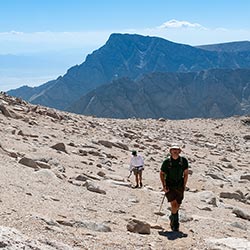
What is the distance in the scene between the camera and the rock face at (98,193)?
995cm

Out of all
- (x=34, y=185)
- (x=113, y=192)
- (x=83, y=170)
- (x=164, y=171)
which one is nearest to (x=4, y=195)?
(x=34, y=185)

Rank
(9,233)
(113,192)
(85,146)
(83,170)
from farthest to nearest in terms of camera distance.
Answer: (85,146)
(83,170)
(113,192)
(9,233)

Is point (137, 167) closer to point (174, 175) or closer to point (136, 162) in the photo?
point (136, 162)

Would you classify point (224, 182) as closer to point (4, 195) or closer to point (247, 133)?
point (4, 195)

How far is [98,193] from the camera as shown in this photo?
51.5 ft

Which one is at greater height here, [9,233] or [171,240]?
[9,233]

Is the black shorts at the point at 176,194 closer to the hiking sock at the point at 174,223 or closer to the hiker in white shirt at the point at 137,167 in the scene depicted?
the hiking sock at the point at 174,223

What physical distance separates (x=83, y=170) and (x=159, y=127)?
89.3 ft

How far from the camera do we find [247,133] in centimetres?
4881

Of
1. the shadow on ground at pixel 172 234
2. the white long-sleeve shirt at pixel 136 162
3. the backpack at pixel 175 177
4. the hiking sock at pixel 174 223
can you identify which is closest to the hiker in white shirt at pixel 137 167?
the white long-sleeve shirt at pixel 136 162

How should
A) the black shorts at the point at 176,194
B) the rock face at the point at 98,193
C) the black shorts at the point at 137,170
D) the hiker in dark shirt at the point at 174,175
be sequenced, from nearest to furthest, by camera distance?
the rock face at the point at 98,193
the hiker in dark shirt at the point at 174,175
the black shorts at the point at 176,194
the black shorts at the point at 137,170

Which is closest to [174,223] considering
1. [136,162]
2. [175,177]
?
[175,177]

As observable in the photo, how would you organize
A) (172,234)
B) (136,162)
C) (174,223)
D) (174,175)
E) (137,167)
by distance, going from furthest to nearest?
(136,162) → (137,167) → (174,223) → (172,234) → (174,175)

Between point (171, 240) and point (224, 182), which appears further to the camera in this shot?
point (224, 182)
